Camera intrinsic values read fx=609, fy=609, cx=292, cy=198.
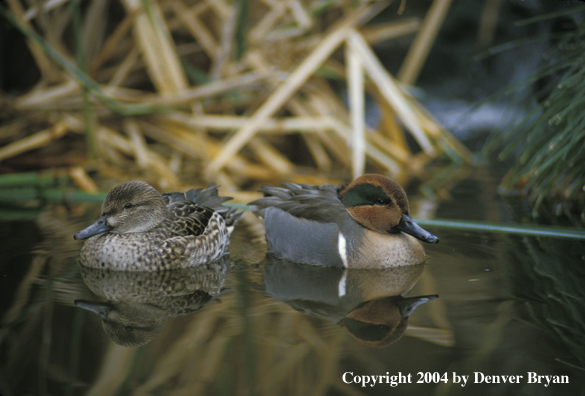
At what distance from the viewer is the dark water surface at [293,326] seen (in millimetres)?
2373

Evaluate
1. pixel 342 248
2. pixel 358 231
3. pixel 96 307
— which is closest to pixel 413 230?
pixel 358 231

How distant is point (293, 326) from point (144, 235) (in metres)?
1.34

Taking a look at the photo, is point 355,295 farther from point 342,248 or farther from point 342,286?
point 342,248

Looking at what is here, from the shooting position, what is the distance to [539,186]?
455 centimetres

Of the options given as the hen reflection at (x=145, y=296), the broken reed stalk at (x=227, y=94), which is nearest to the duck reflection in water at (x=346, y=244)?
the hen reflection at (x=145, y=296)

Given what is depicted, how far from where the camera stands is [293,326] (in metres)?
2.89

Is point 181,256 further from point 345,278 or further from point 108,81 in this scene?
point 108,81

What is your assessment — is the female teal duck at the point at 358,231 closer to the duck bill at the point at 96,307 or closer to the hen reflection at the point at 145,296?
the hen reflection at the point at 145,296

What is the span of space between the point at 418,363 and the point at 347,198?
169 centimetres

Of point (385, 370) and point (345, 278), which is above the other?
point (345, 278)

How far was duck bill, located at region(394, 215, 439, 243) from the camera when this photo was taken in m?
3.79

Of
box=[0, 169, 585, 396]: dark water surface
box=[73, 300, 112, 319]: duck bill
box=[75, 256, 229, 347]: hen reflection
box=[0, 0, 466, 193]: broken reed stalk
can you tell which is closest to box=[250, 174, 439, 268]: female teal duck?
box=[0, 169, 585, 396]: dark water surface

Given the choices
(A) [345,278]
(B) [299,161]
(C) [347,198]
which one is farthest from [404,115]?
(A) [345,278]

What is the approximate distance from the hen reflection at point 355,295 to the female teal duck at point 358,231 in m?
0.07
